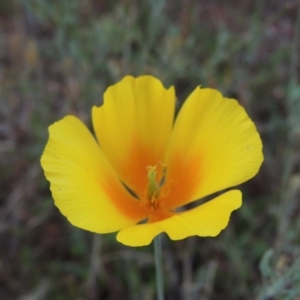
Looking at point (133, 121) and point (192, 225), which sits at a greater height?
point (133, 121)

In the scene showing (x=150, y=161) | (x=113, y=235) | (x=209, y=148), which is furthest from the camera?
(x=113, y=235)

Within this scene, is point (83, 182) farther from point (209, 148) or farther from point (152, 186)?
point (209, 148)

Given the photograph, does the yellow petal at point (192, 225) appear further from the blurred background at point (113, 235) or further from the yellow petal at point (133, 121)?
the blurred background at point (113, 235)

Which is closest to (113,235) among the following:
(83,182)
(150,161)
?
(150,161)

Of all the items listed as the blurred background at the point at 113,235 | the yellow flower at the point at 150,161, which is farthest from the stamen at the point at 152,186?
the blurred background at the point at 113,235

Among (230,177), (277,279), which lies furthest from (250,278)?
(230,177)

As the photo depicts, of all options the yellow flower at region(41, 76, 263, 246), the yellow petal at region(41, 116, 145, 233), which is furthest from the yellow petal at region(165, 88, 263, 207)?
the yellow petal at region(41, 116, 145, 233)

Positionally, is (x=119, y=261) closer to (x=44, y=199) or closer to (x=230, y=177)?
(x=44, y=199)
